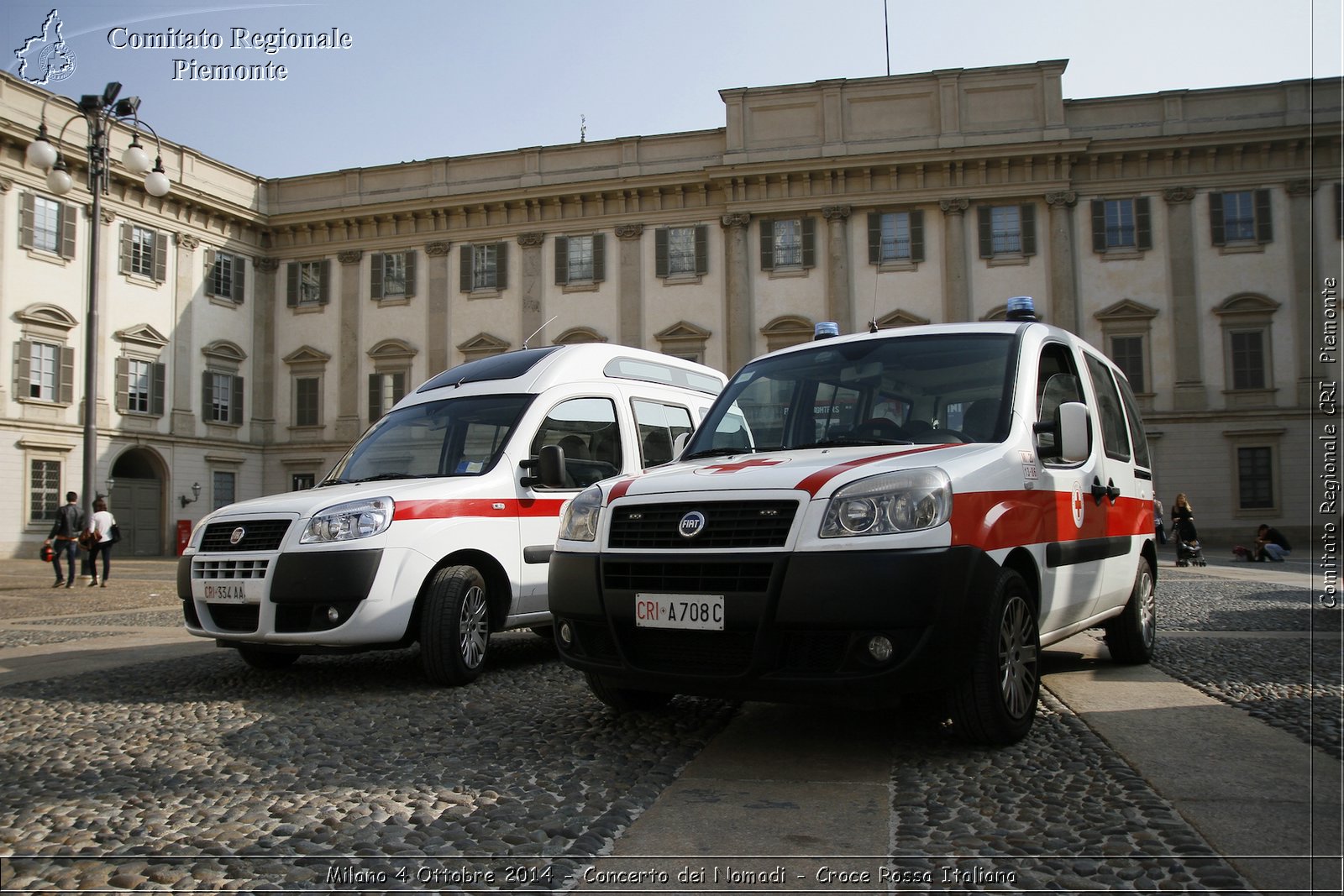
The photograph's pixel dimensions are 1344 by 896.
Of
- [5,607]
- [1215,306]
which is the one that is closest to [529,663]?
[5,607]

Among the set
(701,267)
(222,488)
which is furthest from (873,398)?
(222,488)

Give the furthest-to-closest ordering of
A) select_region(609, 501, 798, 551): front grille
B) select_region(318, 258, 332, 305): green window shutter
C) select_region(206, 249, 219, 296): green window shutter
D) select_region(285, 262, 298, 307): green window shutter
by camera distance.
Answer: select_region(285, 262, 298, 307): green window shutter
select_region(318, 258, 332, 305): green window shutter
select_region(206, 249, 219, 296): green window shutter
select_region(609, 501, 798, 551): front grille

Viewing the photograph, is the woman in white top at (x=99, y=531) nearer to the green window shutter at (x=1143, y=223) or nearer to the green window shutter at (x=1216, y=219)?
the green window shutter at (x=1143, y=223)

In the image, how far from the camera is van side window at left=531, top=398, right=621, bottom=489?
712cm

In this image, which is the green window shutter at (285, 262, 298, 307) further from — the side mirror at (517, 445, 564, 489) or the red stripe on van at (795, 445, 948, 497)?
the red stripe on van at (795, 445, 948, 497)

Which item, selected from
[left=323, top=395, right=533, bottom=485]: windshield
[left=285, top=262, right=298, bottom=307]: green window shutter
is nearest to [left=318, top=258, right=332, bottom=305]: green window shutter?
[left=285, top=262, right=298, bottom=307]: green window shutter

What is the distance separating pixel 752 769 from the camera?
13.2ft

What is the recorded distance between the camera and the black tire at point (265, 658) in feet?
22.8

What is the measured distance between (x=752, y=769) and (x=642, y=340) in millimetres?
30660

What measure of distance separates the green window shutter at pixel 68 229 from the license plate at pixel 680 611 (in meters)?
32.4

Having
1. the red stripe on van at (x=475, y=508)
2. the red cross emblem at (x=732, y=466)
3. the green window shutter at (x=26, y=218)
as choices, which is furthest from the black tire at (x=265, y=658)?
the green window shutter at (x=26, y=218)

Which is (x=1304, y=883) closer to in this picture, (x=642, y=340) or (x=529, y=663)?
(x=529, y=663)

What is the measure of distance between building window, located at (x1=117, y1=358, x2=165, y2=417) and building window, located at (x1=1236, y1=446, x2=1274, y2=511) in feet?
111

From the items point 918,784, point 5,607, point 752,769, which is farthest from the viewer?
point 5,607
